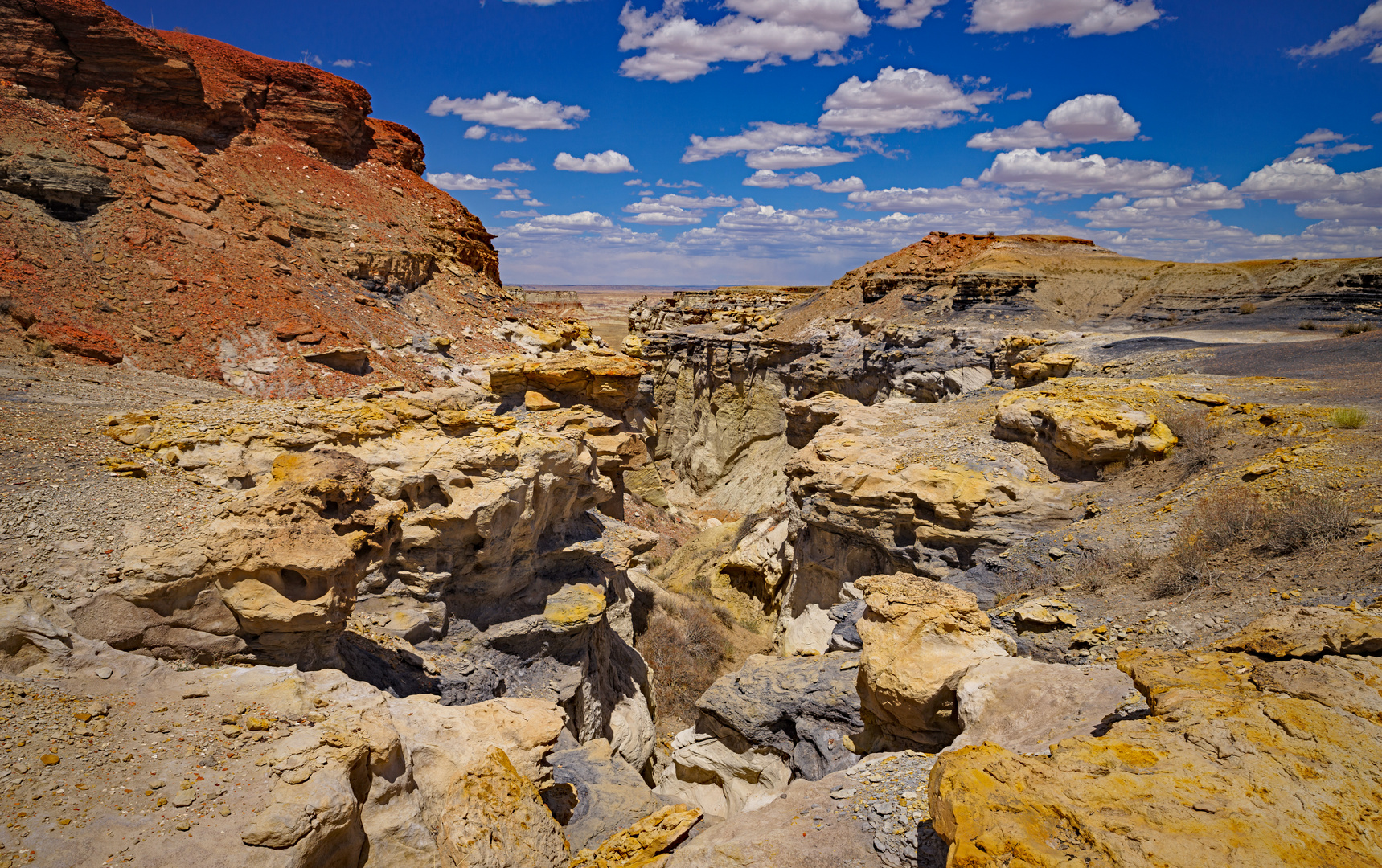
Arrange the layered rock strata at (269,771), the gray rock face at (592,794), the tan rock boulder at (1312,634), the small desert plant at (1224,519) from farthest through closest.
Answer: the small desert plant at (1224,519) → the gray rock face at (592,794) → the tan rock boulder at (1312,634) → the layered rock strata at (269,771)

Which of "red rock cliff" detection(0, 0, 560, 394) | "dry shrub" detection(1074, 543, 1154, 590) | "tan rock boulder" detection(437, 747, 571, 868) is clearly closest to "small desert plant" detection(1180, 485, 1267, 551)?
"dry shrub" detection(1074, 543, 1154, 590)

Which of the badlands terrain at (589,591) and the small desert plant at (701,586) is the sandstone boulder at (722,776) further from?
the small desert plant at (701,586)

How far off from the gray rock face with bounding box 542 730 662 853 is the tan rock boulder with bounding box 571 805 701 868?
57 centimetres

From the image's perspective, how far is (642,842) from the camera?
18.9ft

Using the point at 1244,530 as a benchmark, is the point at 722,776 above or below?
below

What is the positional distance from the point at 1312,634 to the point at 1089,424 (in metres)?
6.41

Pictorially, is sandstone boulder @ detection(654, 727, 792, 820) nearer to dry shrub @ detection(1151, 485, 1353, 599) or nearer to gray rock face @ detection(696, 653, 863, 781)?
gray rock face @ detection(696, 653, 863, 781)

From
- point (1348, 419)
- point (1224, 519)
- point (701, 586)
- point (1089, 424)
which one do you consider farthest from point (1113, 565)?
point (701, 586)

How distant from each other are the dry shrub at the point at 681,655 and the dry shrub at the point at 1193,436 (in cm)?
870

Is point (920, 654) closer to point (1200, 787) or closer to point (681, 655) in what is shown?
point (1200, 787)

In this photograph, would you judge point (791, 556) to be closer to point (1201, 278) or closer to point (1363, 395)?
point (1363, 395)

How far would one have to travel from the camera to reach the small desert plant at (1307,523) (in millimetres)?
6363

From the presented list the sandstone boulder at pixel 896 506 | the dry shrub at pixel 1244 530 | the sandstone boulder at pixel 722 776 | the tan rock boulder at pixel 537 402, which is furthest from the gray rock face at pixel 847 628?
the tan rock boulder at pixel 537 402

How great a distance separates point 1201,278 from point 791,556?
23.7m
